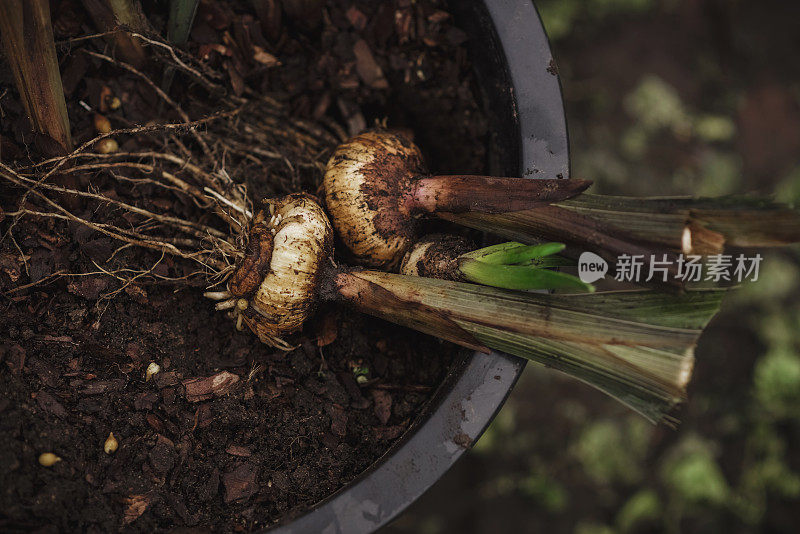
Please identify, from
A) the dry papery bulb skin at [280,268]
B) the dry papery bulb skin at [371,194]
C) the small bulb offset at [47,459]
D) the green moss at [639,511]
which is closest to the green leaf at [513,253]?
the dry papery bulb skin at [371,194]

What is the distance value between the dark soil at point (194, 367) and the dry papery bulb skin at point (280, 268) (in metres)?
0.08

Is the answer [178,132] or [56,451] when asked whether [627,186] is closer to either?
[178,132]

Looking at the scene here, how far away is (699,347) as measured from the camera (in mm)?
1768

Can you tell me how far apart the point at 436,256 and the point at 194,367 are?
0.45 m

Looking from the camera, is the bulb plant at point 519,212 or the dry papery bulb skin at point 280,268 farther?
the dry papery bulb skin at point 280,268

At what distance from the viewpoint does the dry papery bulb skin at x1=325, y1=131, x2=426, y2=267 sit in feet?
3.09

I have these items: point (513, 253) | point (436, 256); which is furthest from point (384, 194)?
point (513, 253)

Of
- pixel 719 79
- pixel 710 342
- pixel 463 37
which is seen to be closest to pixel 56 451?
pixel 463 37

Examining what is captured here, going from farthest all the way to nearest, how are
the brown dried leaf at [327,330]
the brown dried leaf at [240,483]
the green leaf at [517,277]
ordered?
the brown dried leaf at [327,330]
the brown dried leaf at [240,483]
the green leaf at [517,277]

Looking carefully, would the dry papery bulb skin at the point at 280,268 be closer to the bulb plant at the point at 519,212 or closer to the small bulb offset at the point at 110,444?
the bulb plant at the point at 519,212

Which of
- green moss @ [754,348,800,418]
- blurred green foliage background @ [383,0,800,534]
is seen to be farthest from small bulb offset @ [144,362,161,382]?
green moss @ [754,348,800,418]

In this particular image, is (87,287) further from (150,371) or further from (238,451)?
(238,451)

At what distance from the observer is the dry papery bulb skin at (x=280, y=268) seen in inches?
35.0

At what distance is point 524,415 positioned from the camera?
166cm
